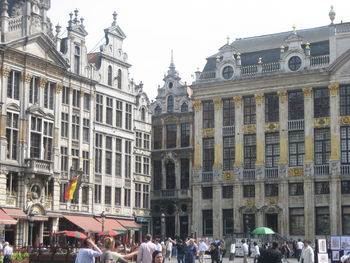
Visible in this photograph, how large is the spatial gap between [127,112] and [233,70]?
9.98 meters

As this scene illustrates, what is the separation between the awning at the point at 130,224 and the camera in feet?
210

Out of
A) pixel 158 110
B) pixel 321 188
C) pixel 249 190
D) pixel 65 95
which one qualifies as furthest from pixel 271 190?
pixel 65 95

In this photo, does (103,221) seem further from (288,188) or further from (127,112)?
(288,188)

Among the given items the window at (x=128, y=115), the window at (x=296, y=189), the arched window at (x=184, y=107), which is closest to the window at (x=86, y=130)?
the window at (x=128, y=115)

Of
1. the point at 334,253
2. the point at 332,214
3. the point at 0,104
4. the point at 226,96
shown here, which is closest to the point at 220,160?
the point at 226,96

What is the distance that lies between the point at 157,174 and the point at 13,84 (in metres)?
23.7

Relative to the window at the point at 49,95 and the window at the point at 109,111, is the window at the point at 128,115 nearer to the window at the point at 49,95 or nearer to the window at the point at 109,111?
the window at the point at 109,111

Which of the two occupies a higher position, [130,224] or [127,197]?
[127,197]

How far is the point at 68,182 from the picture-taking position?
58.6 meters

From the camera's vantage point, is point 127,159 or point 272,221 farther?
point 127,159

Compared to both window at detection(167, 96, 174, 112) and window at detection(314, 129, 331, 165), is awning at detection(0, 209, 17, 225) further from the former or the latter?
window at detection(167, 96, 174, 112)

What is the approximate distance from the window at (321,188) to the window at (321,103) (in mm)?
5504

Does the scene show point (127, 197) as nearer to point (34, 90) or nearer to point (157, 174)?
point (157, 174)

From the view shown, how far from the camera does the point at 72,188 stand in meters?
57.8
